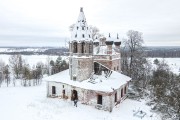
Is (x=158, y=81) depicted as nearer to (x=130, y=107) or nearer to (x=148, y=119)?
(x=130, y=107)

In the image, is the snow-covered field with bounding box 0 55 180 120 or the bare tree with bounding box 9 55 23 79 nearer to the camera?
the snow-covered field with bounding box 0 55 180 120

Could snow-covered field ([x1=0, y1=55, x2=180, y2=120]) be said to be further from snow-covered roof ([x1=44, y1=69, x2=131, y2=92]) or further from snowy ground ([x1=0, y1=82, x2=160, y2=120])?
snow-covered roof ([x1=44, y1=69, x2=131, y2=92])

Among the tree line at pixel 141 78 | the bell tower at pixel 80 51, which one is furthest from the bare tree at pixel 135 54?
the bell tower at pixel 80 51

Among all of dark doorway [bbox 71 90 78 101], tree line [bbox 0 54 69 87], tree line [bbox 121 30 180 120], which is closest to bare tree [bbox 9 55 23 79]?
tree line [bbox 0 54 69 87]

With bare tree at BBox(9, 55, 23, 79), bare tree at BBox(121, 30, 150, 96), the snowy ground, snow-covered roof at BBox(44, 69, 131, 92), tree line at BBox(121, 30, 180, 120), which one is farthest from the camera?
bare tree at BBox(9, 55, 23, 79)

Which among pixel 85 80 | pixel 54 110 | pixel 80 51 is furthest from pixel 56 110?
pixel 80 51

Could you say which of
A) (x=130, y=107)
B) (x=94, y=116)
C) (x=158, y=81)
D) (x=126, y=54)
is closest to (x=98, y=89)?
(x=94, y=116)

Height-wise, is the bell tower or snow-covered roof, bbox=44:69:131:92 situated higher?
the bell tower
